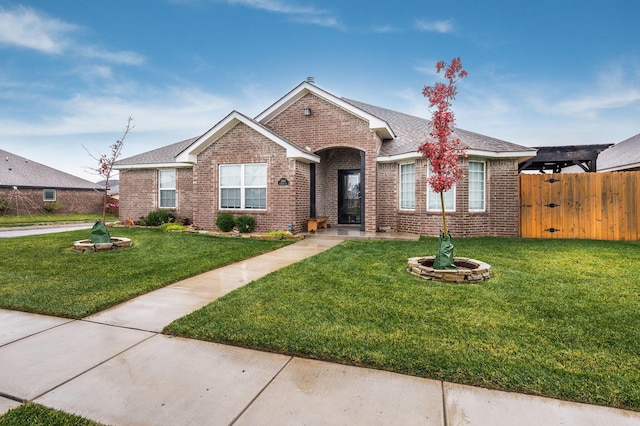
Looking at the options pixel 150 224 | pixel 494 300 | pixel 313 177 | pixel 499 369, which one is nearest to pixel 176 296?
pixel 499 369

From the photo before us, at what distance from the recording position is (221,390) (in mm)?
2459

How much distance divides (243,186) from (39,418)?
10.5m

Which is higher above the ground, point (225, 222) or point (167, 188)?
point (167, 188)

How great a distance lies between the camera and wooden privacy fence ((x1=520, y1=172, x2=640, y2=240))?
10.2 metres

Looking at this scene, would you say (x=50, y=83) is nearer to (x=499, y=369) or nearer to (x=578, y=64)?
(x=499, y=369)

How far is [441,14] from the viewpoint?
13.4 metres

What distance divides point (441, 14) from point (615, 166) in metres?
11.4

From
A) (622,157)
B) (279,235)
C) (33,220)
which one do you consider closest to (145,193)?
(279,235)

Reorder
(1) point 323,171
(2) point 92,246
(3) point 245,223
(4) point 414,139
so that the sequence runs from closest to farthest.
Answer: (2) point 92,246
(3) point 245,223
(4) point 414,139
(1) point 323,171

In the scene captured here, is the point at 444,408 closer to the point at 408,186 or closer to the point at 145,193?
the point at 408,186

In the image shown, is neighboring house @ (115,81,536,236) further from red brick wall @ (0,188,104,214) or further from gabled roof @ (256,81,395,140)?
red brick wall @ (0,188,104,214)

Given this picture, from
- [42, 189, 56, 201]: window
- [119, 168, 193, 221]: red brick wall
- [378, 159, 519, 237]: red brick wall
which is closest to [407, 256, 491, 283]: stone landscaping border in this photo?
[378, 159, 519, 237]: red brick wall

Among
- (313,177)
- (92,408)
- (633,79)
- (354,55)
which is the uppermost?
(354,55)

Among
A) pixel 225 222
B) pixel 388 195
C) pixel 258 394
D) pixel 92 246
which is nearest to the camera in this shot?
pixel 258 394
